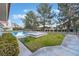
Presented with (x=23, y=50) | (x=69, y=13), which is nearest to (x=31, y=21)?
(x=23, y=50)

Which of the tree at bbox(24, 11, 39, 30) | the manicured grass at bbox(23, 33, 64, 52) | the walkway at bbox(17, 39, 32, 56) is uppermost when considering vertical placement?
the tree at bbox(24, 11, 39, 30)

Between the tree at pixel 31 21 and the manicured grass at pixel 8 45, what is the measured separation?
21cm

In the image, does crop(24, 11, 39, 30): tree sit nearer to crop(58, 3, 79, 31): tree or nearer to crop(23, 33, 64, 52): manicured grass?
crop(23, 33, 64, 52): manicured grass

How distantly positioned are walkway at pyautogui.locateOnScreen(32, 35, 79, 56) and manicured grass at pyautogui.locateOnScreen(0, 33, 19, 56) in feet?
0.70

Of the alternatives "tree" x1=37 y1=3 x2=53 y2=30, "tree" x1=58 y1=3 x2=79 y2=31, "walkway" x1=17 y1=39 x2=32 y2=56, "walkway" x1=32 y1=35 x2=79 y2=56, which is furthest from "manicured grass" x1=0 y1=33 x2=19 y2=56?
"tree" x1=58 y1=3 x2=79 y2=31

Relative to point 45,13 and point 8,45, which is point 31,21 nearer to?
point 45,13

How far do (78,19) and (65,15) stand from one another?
0.15 m

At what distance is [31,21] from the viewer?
1.43 meters

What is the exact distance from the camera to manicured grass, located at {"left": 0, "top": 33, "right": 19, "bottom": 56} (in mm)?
1409

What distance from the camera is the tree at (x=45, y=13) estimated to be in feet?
4.69

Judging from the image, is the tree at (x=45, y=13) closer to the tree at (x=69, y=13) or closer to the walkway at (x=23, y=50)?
the tree at (x=69, y=13)

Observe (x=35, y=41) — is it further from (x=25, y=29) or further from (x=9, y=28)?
(x=9, y=28)

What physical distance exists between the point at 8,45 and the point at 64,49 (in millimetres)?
608

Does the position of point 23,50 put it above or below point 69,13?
below
